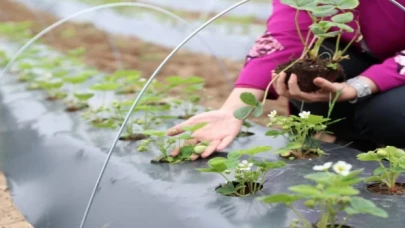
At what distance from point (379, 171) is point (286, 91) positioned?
0.43m

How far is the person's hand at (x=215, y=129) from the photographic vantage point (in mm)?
1823

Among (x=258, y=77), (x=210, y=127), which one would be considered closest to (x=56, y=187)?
(x=210, y=127)

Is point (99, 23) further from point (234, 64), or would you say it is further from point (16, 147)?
point (16, 147)

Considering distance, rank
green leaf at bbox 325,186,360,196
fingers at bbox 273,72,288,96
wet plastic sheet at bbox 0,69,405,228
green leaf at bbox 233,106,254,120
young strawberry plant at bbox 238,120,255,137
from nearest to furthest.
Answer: green leaf at bbox 325,186,360,196, wet plastic sheet at bbox 0,69,405,228, green leaf at bbox 233,106,254,120, fingers at bbox 273,72,288,96, young strawberry plant at bbox 238,120,255,137

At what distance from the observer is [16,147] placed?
7.86 feet

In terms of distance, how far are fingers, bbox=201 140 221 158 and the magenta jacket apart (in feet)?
0.70

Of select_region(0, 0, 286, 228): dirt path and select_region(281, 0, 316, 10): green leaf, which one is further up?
select_region(281, 0, 316, 10): green leaf

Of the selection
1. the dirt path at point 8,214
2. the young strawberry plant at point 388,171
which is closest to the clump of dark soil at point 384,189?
the young strawberry plant at point 388,171

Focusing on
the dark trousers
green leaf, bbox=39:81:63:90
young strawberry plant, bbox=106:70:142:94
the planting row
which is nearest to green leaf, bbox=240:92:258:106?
the planting row

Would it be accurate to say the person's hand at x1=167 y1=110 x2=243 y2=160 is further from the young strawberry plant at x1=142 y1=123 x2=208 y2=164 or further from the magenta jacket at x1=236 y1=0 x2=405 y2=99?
the magenta jacket at x1=236 y1=0 x2=405 y2=99

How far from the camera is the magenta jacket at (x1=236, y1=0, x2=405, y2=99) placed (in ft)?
6.19

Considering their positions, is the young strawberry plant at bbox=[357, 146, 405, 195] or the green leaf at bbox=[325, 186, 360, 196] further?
the young strawberry plant at bbox=[357, 146, 405, 195]

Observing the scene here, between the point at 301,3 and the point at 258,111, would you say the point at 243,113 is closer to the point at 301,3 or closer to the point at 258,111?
the point at 258,111

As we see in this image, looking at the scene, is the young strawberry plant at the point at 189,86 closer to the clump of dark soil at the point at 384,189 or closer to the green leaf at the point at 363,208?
the clump of dark soil at the point at 384,189
